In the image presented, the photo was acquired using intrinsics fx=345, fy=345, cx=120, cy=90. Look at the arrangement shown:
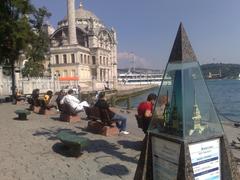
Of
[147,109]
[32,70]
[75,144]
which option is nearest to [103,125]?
[147,109]

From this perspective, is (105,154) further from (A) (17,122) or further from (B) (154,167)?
(A) (17,122)

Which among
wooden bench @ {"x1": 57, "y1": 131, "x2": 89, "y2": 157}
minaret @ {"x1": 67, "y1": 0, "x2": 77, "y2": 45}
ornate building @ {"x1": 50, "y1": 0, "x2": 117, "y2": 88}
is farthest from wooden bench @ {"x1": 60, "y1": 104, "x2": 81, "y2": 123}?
minaret @ {"x1": 67, "y1": 0, "x2": 77, "y2": 45}

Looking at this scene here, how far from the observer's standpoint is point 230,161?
4.10m

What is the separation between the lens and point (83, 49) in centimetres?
8181

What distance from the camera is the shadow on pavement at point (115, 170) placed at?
Answer: 6.09 meters

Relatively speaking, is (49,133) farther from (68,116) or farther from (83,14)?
(83,14)

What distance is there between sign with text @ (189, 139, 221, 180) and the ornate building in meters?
62.1

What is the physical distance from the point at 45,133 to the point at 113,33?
97.8 metres

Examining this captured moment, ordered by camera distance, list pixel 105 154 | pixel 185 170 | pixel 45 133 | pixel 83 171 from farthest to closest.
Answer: pixel 45 133 < pixel 105 154 < pixel 83 171 < pixel 185 170

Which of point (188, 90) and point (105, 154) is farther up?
point (188, 90)

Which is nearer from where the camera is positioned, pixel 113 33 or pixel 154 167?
pixel 154 167

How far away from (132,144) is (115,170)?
2.33 m

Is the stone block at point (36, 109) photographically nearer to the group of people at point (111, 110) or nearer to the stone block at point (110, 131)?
the group of people at point (111, 110)

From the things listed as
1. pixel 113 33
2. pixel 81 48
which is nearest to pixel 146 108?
pixel 81 48
